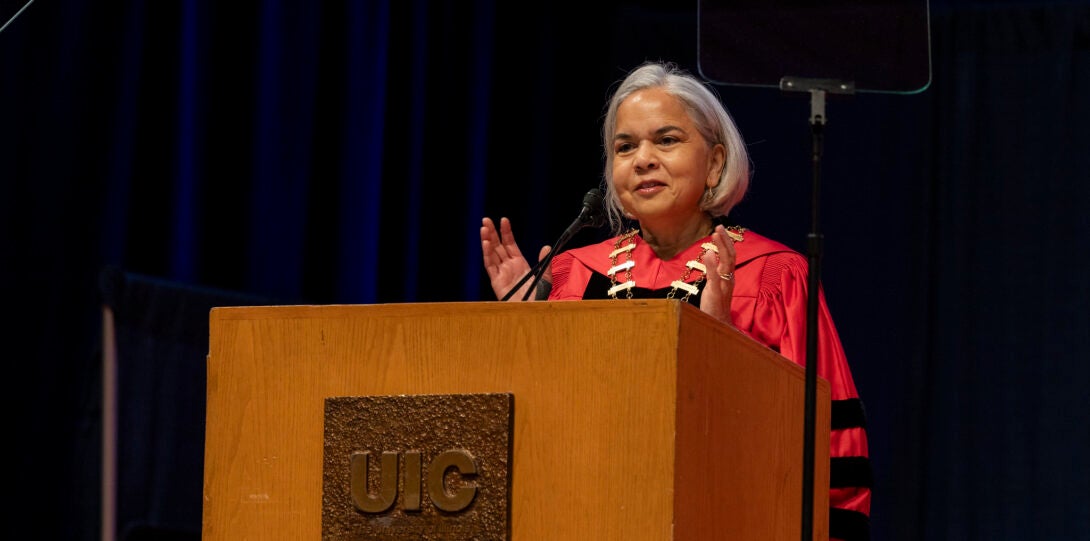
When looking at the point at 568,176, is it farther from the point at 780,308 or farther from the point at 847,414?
the point at 847,414

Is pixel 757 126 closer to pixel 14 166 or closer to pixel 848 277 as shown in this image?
pixel 848 277

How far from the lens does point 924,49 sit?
242 centimetres

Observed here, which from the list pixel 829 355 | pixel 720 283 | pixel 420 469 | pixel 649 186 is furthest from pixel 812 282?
pixel 649 186

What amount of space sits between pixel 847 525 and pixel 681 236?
732 mm

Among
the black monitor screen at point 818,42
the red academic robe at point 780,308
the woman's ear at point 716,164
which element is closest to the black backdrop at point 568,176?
the red academic robe at point 780,308

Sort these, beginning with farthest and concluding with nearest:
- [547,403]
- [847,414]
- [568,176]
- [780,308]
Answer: [568,176] < [780,308] < [847,414] < [547,403]

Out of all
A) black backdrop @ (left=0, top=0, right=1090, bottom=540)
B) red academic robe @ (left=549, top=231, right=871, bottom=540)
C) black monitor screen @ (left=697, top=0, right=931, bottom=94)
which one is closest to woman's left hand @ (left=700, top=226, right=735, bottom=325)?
red academic robe @ (left=549, top=231, right=871, bottom=540)

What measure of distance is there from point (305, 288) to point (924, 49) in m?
2.46

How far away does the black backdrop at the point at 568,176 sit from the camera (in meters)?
4.09

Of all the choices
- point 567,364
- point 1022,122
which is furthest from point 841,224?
point 567,364

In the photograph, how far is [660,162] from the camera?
2.89m

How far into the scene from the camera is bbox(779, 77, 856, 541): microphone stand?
1.88 metres

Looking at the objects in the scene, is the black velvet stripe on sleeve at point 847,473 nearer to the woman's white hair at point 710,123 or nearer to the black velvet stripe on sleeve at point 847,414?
the black velvet stripe on sleeve at point 847,414

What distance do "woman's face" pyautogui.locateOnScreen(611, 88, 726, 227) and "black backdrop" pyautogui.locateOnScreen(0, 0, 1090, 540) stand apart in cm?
163
